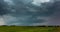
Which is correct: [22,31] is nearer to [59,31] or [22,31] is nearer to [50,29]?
[50,29]

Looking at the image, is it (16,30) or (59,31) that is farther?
(16,30)

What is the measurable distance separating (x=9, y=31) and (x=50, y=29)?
1108 centimetres

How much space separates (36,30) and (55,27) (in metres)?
5.10

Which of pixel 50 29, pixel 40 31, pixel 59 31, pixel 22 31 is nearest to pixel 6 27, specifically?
pixel 22 31

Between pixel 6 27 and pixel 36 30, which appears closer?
pixel 36 30

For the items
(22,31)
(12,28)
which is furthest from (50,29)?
(12,28)

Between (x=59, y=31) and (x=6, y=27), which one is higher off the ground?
(x=6, y=27)

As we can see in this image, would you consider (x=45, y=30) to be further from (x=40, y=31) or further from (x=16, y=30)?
(x=16, y=30)

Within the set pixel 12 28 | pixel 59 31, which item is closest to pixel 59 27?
pixel 59 31

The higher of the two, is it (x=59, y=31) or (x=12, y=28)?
(x=12, y=28)

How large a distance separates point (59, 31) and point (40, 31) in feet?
16.1

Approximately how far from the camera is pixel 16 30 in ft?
110

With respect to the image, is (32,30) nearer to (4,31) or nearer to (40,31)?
(40,31)

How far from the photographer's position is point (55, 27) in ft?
104
